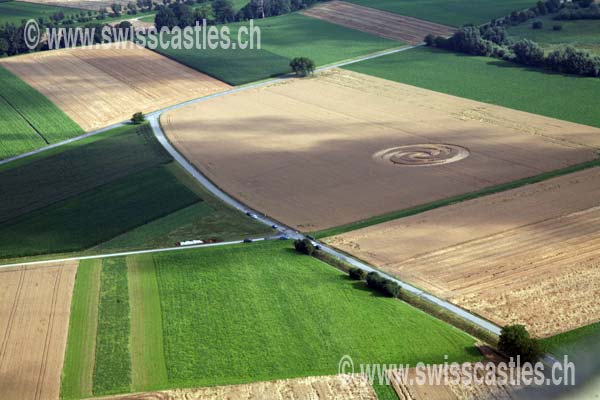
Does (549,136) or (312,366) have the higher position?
(549,136)

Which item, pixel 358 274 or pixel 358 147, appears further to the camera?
pixel 358 147

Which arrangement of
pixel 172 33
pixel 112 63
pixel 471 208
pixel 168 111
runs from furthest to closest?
1. pixel 172 33
2. pixel 112 63
3. pixel 168 111
4. pixel 471 208

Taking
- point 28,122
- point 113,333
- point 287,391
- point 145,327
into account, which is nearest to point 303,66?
point 28,122

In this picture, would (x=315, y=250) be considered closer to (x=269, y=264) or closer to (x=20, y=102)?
(x=269, y=264)

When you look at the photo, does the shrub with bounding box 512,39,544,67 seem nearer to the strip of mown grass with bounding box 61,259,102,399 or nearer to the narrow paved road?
the narrow paved road

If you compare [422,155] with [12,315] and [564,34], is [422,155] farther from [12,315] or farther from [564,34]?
[564,34]

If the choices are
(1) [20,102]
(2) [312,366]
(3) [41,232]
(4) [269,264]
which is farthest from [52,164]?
(2) [312,366]
